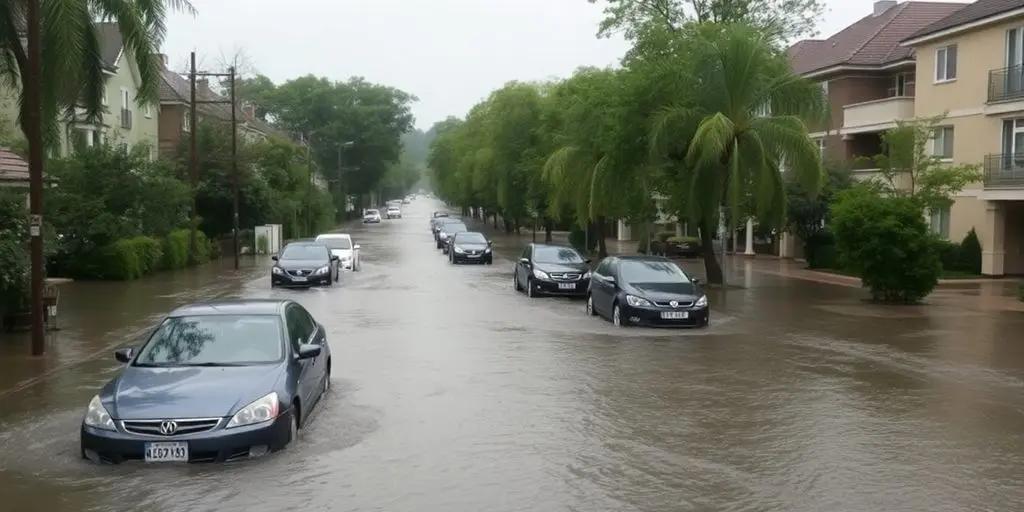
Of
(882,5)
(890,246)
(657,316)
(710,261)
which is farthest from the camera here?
(882,5)

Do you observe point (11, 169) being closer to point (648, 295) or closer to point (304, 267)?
point (304, 267)

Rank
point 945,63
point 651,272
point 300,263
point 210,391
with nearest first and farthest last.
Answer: point 210,391, point 651,272, point 300,263, point 945,63

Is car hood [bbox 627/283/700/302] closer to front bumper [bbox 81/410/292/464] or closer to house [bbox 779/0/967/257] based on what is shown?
front bumper [bbox 81/410/292/464]

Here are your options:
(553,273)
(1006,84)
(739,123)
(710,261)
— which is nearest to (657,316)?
(553,273)

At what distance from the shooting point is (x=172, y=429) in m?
8.22

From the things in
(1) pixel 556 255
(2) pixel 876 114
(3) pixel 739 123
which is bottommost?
(1) pixel 556 255

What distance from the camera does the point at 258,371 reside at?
9.20m

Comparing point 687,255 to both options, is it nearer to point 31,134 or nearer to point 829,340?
point 829,340

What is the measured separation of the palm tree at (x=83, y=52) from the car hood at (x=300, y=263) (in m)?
9.62

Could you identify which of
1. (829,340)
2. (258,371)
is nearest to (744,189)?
(829,340)

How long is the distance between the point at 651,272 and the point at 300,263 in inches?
485

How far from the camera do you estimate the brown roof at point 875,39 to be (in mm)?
40188

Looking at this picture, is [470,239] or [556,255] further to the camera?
[470,239]

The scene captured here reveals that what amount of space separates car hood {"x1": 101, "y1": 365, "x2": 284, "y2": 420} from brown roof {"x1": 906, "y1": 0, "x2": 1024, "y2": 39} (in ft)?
92.7
